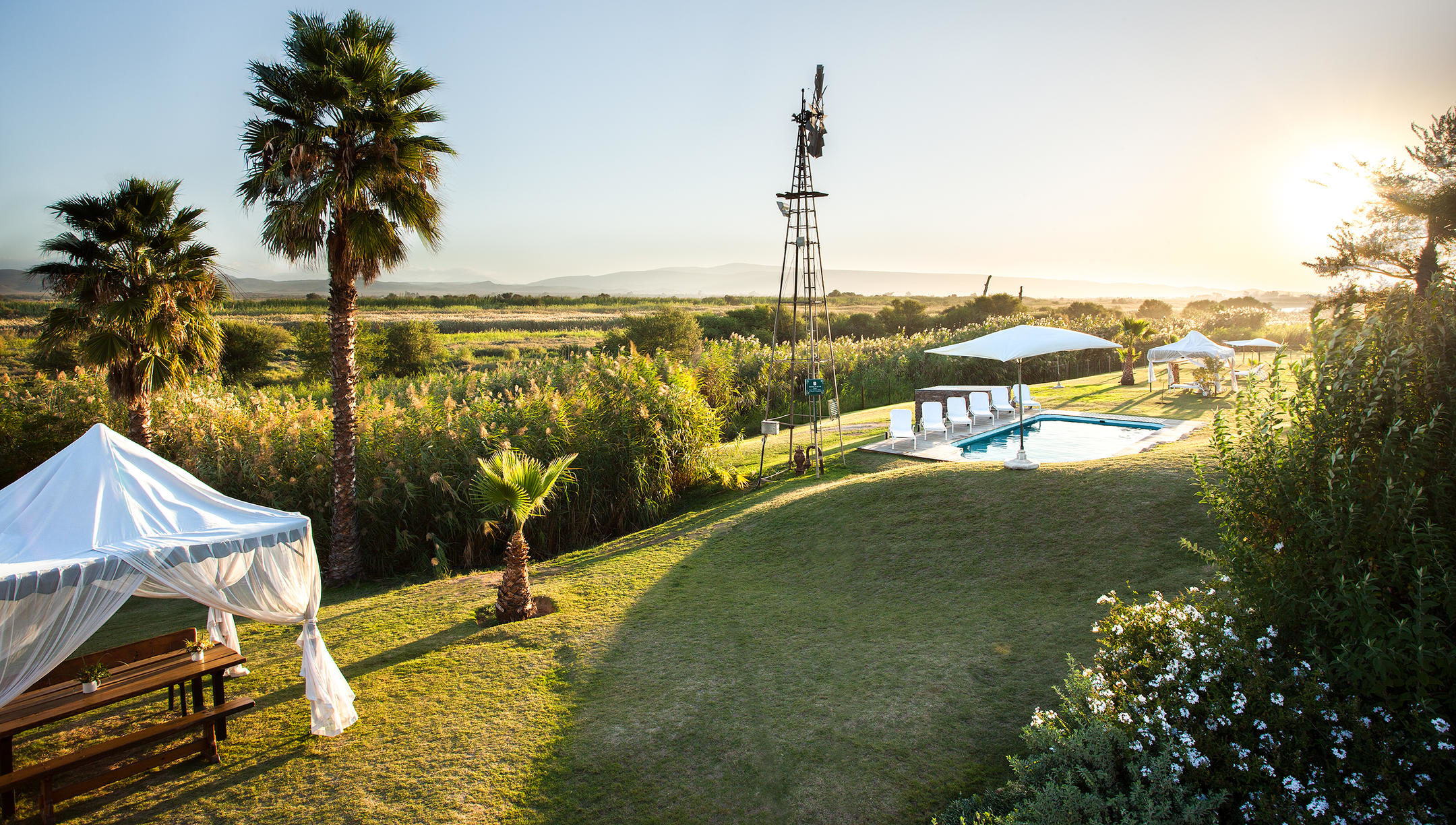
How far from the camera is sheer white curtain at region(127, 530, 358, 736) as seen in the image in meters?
4.41

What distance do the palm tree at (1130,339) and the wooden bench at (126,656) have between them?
2120cm

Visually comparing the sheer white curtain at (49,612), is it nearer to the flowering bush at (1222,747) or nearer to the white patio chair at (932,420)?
the flowering bush at (1222,747)

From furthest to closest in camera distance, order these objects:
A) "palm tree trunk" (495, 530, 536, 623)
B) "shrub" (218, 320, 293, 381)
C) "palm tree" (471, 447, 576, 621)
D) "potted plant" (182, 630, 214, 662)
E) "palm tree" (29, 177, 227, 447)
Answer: "shrub" (218, 320, 293, 381) → "palm tree" (29, 177, 227, 447) → "palm tree trunk" (495, 530, 536, 623) → "palm tree" (471, 447, 576, 621) → "potted plant" (182, 630, 214, 662)

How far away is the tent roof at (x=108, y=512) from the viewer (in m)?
4.08

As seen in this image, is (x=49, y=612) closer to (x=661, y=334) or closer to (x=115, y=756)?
(x=115, y=756)

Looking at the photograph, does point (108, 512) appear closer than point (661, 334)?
Yes

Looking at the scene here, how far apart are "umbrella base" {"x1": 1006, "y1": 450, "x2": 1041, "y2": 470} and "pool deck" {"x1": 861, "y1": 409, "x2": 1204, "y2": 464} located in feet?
1.65

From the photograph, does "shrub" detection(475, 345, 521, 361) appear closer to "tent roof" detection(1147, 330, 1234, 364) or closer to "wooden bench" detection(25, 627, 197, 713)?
"tent roof" detection(1147, 330, 1234, 364)

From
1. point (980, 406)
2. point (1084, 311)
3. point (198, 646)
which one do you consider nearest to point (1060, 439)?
point (980, 406)

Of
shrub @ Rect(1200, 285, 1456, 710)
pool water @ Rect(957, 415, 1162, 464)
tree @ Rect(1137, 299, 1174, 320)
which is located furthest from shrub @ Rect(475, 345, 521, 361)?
tree @ Rect(1137, 299, 1174, 320)

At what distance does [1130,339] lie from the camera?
21453mm

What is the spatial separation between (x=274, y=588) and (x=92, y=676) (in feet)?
4.09

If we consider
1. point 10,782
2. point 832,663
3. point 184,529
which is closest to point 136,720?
point 10,782

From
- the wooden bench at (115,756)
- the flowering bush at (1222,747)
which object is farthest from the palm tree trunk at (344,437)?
the flowering bush at (1222,747)
